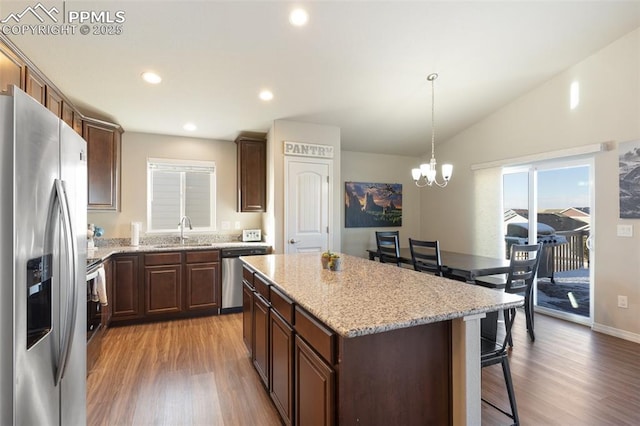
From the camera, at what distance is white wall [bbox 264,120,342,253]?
4.13m

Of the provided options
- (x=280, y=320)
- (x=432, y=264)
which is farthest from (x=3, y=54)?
(x=432, y=264)

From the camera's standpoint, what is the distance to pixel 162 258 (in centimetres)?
381

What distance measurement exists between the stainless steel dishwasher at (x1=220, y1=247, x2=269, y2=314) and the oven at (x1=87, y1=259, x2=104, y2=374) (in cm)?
145

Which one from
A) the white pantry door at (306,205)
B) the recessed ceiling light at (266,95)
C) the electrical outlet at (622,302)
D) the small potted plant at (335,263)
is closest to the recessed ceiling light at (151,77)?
the recessed ceiling light at (266,95)

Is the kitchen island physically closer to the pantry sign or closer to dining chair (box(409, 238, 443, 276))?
dining chair (box(409, 238, 443, 276))

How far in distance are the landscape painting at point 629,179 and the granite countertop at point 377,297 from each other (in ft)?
9.09

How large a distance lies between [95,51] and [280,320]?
2722mm

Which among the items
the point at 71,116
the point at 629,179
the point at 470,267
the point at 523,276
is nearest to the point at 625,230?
the point at 629,179

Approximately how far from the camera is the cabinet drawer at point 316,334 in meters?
1.28

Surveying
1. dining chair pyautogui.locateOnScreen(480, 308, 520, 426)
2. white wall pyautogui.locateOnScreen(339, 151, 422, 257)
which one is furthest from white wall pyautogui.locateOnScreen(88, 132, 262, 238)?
dining chair pyautogui.locateOnScreen(480, 308, 520, 426)

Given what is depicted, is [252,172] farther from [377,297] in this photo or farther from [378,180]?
[377,297]

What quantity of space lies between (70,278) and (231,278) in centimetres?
288

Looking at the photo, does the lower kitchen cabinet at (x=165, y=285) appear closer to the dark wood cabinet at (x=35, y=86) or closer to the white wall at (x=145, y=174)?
the white wall at (x=145, y=174)

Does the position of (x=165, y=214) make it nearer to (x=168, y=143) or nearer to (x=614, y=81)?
(x=168, y=143)
